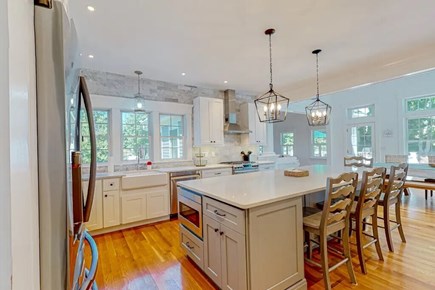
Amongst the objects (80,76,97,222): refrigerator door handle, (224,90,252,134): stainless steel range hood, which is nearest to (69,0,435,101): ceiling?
(224,90,252,134): stainless steel range hood

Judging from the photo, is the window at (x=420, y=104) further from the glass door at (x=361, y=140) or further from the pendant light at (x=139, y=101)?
the pendant light at (x=139, y=101)

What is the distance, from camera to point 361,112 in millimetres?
7570

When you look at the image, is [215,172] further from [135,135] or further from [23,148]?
[23,148]

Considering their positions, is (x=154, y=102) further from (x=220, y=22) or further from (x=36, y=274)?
(x=36, y=274)

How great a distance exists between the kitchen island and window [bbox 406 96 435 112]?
253 inches

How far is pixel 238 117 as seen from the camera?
5855 millimetres

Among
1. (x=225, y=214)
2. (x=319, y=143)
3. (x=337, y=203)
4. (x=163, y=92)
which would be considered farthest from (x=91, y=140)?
(x=319, y=143)

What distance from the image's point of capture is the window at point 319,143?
939cm

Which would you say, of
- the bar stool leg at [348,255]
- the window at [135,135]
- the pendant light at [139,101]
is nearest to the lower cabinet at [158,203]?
the window at [135,135]

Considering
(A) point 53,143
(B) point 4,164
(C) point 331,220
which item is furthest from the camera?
(C) point 331,220

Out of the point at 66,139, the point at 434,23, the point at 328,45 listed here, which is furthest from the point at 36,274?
the point at 434,23

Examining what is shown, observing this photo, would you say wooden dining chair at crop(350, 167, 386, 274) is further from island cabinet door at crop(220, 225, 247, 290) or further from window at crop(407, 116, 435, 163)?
window at crop(407, 116, 435, 163)

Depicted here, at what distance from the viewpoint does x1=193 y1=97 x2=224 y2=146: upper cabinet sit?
4855mm

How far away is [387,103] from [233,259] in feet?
24.8
